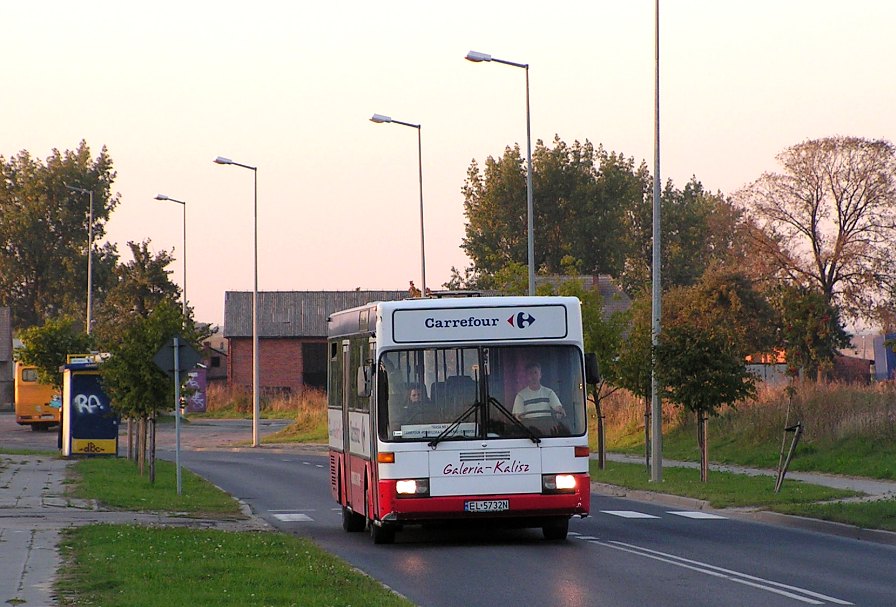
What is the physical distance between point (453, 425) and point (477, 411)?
32 cm

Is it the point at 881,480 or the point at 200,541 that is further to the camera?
the point at 881,480

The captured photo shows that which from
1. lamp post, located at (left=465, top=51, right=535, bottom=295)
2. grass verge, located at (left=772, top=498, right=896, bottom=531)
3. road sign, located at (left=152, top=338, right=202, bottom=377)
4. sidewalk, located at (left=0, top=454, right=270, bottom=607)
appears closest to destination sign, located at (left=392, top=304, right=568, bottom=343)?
sidewalk, located at (left=0, top=454, right=270, bottom=607)

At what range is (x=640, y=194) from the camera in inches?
4316

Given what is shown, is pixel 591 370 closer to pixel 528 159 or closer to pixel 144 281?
pixel 528 159

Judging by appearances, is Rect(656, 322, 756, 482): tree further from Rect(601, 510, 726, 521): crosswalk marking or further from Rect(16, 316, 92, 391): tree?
Rect(16, 316, 92, 391): tree

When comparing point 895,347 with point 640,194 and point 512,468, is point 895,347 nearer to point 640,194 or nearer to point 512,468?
point 512,468

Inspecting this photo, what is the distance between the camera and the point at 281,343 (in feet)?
323

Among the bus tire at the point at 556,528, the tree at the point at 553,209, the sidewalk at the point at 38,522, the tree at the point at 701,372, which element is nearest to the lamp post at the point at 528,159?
the tree at the point at 701,372

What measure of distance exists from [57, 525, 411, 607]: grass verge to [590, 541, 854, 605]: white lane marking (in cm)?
337

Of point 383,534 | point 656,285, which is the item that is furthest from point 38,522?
point 656,285

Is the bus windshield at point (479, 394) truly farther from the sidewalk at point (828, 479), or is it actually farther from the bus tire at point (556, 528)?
the sidewalk at point (828, 479)

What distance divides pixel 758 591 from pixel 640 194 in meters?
98.0

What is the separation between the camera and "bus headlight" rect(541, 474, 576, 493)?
17.0 metres

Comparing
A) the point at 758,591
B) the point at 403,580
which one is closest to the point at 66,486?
the point at 403,580
